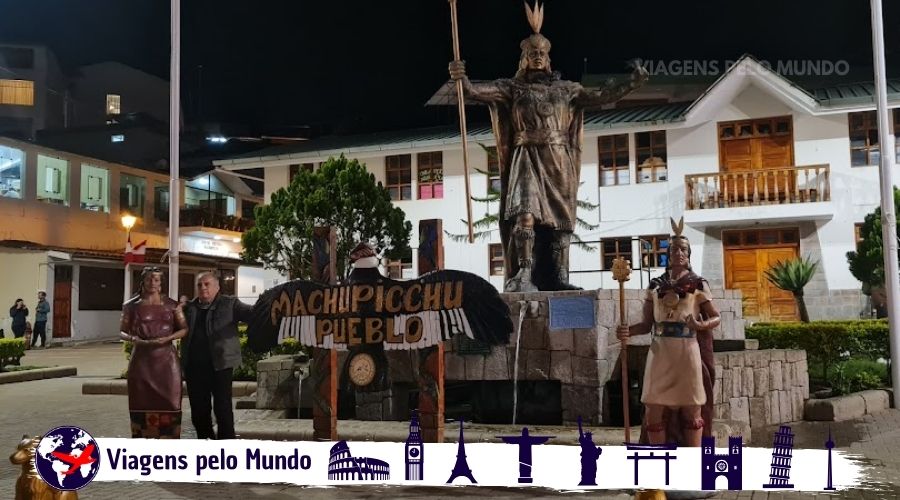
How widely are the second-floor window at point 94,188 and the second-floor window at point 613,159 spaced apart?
19.2 metres

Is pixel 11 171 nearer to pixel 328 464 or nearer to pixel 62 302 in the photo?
pixel 62 302

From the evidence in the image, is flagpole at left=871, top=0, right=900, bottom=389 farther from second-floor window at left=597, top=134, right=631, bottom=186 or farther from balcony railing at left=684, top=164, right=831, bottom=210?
second-floor window at left=597, top=134, right=631, bottom=186

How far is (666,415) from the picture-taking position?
18.8 ft

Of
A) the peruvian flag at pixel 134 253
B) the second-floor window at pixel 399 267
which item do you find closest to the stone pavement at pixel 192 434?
the peruvian flag at pixel 134 253

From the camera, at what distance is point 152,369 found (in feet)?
23.2

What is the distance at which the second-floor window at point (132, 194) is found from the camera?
102 feet

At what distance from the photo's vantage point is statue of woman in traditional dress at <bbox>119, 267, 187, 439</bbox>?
706 cm

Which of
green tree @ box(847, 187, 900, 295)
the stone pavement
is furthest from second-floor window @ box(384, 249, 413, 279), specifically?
green tree @ box(847, 187, 900, 295)

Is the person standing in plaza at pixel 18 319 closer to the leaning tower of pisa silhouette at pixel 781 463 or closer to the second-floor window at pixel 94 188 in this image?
the second-floor window at pixel 94 188

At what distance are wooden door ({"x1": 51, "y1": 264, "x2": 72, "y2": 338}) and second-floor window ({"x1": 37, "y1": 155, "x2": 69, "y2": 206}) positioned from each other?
254 centimetres

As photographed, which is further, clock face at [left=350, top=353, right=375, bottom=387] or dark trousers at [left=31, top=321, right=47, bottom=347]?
dark trousers at [left=31, top=321, right=47, bottom=347]

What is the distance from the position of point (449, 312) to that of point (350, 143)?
791 inches

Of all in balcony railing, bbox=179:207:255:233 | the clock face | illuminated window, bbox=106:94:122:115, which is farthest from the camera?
illuminated window, bbox=106:94:122:115

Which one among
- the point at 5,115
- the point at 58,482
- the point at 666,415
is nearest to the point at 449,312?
the point at 666,415
